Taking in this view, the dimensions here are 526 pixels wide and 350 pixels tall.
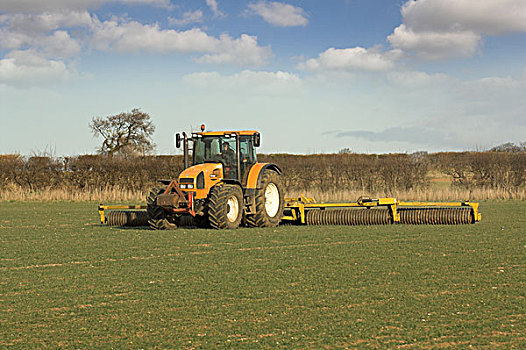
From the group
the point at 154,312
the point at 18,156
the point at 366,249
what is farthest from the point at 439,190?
the point at 154,312

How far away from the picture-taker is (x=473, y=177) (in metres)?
27.7

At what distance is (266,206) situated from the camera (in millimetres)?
15484

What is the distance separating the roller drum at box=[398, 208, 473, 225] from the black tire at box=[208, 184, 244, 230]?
381cm

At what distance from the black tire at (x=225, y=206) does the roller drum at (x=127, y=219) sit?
2.19 metres

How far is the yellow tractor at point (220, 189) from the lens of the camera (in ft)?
45.4

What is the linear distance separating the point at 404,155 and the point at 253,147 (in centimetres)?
1585

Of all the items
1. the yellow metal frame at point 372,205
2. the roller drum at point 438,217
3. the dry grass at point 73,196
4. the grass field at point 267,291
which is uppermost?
the dry grass at point 73,196

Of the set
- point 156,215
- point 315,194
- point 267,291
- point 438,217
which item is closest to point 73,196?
point 315,194

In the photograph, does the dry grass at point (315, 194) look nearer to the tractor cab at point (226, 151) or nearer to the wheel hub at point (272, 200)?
the wheel hub at point (272, 200)

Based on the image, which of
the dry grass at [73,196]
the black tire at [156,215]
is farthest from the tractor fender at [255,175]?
the dry grass at [73,196]

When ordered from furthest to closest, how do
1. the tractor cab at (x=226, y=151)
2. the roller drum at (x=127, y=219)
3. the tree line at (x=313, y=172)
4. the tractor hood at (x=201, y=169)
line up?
1. the tree line at (x=313, y=172)
2. the roller drum at (x=127, y=219)
3. the tractor cab at (x=226, y=151)
4. the tractor hood at (x=201, y=169)

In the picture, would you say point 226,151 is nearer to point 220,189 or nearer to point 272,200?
point 220,189

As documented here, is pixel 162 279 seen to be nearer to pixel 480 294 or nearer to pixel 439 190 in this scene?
pixel 480 294

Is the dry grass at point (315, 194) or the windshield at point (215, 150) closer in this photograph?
the windshield at point (215, 150)
